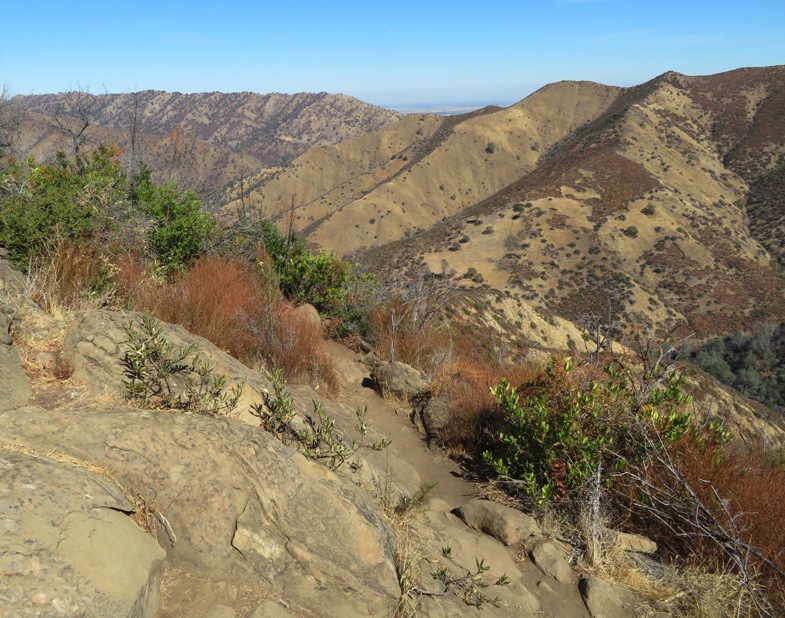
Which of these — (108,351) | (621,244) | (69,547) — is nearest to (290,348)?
(108,351)

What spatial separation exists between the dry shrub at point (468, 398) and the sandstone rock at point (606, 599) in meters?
2.16

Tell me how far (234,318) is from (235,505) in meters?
3.25

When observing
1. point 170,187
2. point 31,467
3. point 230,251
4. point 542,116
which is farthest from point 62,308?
point 542,116

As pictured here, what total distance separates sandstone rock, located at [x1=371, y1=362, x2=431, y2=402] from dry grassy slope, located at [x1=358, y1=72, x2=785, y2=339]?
2620 cm

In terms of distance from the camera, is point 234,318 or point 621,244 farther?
point 621,244

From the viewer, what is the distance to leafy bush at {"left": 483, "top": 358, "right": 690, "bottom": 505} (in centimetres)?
459

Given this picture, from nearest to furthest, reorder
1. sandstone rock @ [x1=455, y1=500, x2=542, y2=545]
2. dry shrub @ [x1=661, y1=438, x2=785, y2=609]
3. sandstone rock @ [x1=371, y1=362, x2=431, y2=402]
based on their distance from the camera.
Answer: dry shrub @ [x1=661, y1=438, x2=785, y2=609] < sandstone rock @ [x1=455, y1=500, x2=542, y2=545] < sandstone rock @ [x1=371, y1=362, x2=431, y2=402]

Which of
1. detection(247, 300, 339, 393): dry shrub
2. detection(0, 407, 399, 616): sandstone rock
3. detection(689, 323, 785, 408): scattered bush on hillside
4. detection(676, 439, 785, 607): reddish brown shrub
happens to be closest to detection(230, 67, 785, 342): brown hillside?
detection(689, 323, 785, 408): scattered bush on hillside

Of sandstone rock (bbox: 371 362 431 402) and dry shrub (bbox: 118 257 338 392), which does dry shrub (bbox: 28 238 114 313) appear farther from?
sandstone rock (bbox: 371 362 431 402)

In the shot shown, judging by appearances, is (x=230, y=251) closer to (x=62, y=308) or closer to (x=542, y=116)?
(x=62, y=308)

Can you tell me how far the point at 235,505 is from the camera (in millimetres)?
2852

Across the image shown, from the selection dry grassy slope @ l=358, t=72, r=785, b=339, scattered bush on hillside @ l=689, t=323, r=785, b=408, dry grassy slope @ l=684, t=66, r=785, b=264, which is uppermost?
dry grassy slope @ l=684, t=66, r=785, b=264

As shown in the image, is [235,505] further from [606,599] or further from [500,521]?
[606,599]

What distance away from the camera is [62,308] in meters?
4.38
